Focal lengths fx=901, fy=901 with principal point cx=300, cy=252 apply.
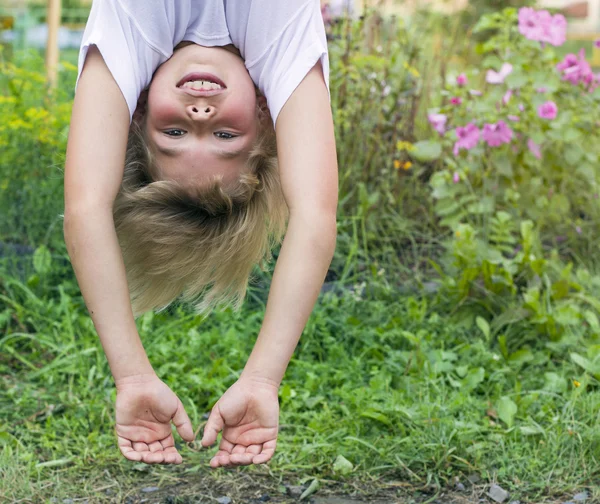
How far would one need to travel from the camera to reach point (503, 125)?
418 centimetres

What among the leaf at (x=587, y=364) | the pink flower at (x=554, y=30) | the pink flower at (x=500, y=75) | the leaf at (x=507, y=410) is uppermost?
the pink flower at (x=554, y=30)

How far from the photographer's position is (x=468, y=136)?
13.8 feet

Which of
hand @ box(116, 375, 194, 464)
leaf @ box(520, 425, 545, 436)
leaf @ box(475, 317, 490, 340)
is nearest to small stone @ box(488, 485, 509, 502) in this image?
leaf @ box(520, 425, 545, 436)

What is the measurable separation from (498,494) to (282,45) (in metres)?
1.55

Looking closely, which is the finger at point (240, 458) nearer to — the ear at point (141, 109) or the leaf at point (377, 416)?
the ear at point (141, 109)

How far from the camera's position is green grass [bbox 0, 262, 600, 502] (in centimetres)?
299

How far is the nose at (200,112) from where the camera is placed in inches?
87.0

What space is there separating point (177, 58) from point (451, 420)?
1522 mm

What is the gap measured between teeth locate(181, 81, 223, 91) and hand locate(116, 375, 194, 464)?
0.72 meters

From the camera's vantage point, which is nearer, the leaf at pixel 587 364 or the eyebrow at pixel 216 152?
the eyebrow at pixel 216 152

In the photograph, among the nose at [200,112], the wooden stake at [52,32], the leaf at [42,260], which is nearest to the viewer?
the nose at [200,112]

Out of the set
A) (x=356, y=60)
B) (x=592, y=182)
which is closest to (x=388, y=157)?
(x=356, y=60)

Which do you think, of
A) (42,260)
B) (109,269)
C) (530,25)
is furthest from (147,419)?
(530,25)

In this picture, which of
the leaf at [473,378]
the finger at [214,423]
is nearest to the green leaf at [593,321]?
the leaf at [473,378]
